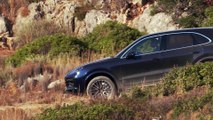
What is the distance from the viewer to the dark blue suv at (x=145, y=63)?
1623 cm

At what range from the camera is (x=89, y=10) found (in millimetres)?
41031

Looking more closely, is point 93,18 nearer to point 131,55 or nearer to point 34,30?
point 34,30

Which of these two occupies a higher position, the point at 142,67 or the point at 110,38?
the point at 110,38

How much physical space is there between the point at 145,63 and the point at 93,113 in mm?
5664

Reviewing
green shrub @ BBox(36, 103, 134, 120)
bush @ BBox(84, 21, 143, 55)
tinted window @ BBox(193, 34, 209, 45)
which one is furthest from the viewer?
bush @ BBox(84, 21, 143, 55)

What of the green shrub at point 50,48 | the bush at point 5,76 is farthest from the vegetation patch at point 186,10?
the bush at point 5,76

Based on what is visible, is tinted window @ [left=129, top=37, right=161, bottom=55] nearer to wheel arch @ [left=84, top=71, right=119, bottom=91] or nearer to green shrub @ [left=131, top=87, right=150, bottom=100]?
wheel arch @ [left=84, top=71, right=119, bottom=91]

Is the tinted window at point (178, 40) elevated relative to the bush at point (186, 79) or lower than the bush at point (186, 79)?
elevated

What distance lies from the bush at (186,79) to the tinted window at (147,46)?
1878mm

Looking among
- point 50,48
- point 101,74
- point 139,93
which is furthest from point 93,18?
point 139,93

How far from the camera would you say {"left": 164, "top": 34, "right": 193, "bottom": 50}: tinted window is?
16500mm

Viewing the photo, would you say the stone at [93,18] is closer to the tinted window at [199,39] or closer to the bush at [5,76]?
the bush at [5,76]

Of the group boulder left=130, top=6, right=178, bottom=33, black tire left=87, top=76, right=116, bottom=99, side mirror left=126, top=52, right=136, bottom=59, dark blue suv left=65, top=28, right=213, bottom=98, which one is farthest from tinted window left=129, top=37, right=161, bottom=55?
boulder left=130, top=6, right=178, bottom=33

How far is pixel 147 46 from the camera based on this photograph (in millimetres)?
16609
